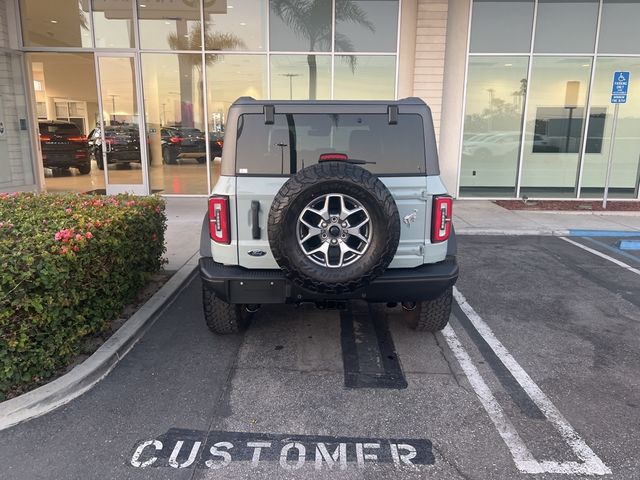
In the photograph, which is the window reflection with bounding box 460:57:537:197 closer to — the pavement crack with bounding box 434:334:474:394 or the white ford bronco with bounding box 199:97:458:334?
the pavement crack with bounding box 434:334:474:394

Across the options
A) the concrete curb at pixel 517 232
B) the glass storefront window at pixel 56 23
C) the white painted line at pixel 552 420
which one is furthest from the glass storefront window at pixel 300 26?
the white painted line at pixel 552 420

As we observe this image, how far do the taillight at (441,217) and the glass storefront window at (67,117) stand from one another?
11.2 meters

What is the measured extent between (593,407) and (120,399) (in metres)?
3.28

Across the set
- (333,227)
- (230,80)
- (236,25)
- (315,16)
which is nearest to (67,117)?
(230,80)

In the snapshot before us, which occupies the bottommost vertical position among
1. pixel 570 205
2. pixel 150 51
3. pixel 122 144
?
pixel 570 205

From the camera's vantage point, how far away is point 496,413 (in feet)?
10.7

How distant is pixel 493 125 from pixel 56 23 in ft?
35.0

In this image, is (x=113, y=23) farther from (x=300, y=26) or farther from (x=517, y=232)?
(x=517, y=232)

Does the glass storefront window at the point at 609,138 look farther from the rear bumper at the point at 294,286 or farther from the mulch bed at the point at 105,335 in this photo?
the mulch bed at the point at 105,335

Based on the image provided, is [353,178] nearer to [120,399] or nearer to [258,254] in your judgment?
[258,254]

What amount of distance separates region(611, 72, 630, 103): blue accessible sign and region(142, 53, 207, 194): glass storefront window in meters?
9.03

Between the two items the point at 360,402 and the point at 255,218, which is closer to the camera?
the point at 360,402

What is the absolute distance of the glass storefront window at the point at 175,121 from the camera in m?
11.5

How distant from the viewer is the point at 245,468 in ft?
8.93
